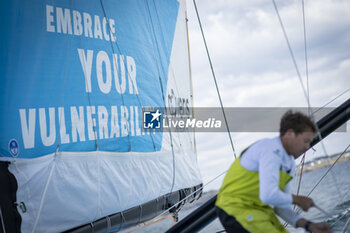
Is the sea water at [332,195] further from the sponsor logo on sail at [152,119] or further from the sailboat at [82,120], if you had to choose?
the sponsor logo on sail at [152,119]

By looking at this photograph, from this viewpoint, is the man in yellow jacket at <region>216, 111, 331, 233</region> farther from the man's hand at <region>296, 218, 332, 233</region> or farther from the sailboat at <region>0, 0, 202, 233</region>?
the sailboat at <region>0, 0, 202, 233</region>

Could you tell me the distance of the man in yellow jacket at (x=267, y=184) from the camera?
4.48 feet

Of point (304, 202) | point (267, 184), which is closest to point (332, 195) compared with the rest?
point (304, 202)

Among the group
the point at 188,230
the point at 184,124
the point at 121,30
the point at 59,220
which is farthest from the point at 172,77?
the point at 188,230

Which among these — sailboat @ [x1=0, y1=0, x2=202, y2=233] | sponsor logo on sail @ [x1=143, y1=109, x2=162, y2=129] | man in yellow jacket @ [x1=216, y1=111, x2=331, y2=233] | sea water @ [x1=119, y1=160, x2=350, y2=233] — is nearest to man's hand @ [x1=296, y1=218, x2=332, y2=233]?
man in yellow jacket @ [x1=216, y1=111, x2=331, y2=233]

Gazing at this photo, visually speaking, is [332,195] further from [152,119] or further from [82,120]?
[152,119]

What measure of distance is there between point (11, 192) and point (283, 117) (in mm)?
2079

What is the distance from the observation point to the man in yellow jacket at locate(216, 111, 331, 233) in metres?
1.37

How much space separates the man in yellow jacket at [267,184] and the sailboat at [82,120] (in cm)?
181

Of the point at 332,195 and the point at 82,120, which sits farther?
the point at 82,120

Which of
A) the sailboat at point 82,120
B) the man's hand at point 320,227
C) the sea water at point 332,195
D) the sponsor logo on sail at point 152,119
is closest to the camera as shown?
the man's hand at point 320,227

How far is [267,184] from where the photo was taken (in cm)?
135

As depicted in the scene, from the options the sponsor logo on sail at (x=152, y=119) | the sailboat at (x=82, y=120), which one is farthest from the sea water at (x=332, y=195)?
the sponsor logo on sail at (x=152, y=119)

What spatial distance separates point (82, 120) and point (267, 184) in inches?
96.6
